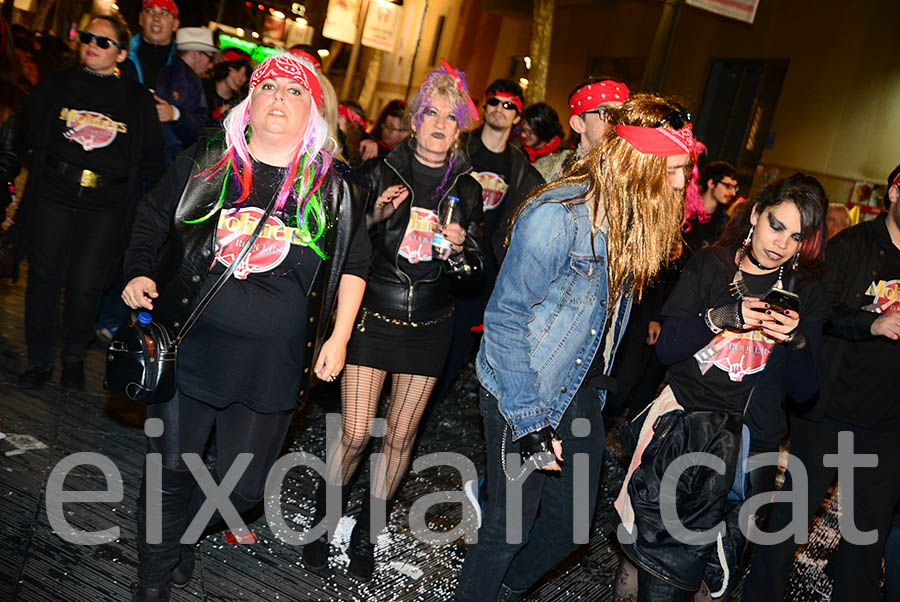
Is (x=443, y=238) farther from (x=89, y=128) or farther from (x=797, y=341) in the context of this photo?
(x=89, y=128)

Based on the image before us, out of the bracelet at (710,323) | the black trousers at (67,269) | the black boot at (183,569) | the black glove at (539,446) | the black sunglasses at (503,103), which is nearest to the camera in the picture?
the black glove at (539,446)

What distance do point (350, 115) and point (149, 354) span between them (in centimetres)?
506

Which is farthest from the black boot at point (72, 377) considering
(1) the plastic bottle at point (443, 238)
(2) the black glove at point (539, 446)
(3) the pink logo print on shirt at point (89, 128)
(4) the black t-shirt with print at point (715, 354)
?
(4) the black t-shirt with print at point (715, 354)

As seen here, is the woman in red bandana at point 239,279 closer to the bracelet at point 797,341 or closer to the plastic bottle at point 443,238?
the plastic bottle at point 443,238

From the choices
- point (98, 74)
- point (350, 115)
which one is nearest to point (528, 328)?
point (98, 74)

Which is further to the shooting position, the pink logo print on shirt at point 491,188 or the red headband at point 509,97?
the red headband at point 509,97

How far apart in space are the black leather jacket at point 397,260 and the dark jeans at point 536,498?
92 centimetres

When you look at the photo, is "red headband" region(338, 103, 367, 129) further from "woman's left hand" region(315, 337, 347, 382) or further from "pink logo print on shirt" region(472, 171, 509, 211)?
"woman's left hand" region(315, 337, 347, 382)

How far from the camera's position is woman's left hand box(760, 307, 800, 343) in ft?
10.2

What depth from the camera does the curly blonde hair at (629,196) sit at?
9.65ft

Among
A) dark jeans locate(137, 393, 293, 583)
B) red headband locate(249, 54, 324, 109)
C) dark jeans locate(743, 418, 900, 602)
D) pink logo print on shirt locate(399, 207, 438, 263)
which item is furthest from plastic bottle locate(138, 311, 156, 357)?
dark jeans locate(743, 418, 900, 602)

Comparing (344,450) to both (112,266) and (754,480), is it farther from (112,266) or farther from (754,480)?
(112,266)

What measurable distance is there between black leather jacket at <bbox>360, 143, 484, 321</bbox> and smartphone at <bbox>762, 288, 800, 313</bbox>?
1463 mm

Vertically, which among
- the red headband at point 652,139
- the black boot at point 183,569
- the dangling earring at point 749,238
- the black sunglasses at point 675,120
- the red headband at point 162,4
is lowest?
the black boot at point 183,569
